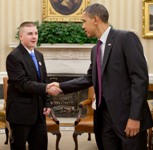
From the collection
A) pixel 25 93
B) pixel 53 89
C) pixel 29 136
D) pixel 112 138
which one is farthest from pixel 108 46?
pixel 29 136

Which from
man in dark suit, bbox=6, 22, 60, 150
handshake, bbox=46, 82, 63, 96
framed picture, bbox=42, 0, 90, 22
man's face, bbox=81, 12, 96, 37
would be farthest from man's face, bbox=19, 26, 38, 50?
framed picture, bbox=42, 0, 90, 22

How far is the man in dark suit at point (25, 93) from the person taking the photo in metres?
3.14

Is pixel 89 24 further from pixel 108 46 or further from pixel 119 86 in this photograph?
pixel 119 86

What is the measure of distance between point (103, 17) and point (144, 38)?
A: 16.0ft

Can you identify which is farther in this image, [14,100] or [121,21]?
[121,21]

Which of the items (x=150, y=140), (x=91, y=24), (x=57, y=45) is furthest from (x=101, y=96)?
(x=57, y=45)

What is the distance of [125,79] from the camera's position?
2.31m

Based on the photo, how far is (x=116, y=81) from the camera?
2312mm

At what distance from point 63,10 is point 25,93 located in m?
4.16

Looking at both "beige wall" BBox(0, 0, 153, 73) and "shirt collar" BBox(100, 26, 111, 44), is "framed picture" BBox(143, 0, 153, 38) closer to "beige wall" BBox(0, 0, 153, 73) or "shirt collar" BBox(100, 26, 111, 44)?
"beige wall" BBox(0, 0, 153, 73)

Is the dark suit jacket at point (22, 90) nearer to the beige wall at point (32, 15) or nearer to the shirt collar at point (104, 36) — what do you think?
the shirt collar at point (104, 36)

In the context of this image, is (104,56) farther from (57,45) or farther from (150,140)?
(57,45)

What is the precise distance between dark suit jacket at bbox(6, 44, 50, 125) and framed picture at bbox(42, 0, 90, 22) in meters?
3.87

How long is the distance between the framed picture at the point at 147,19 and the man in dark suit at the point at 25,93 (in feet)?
13.7
